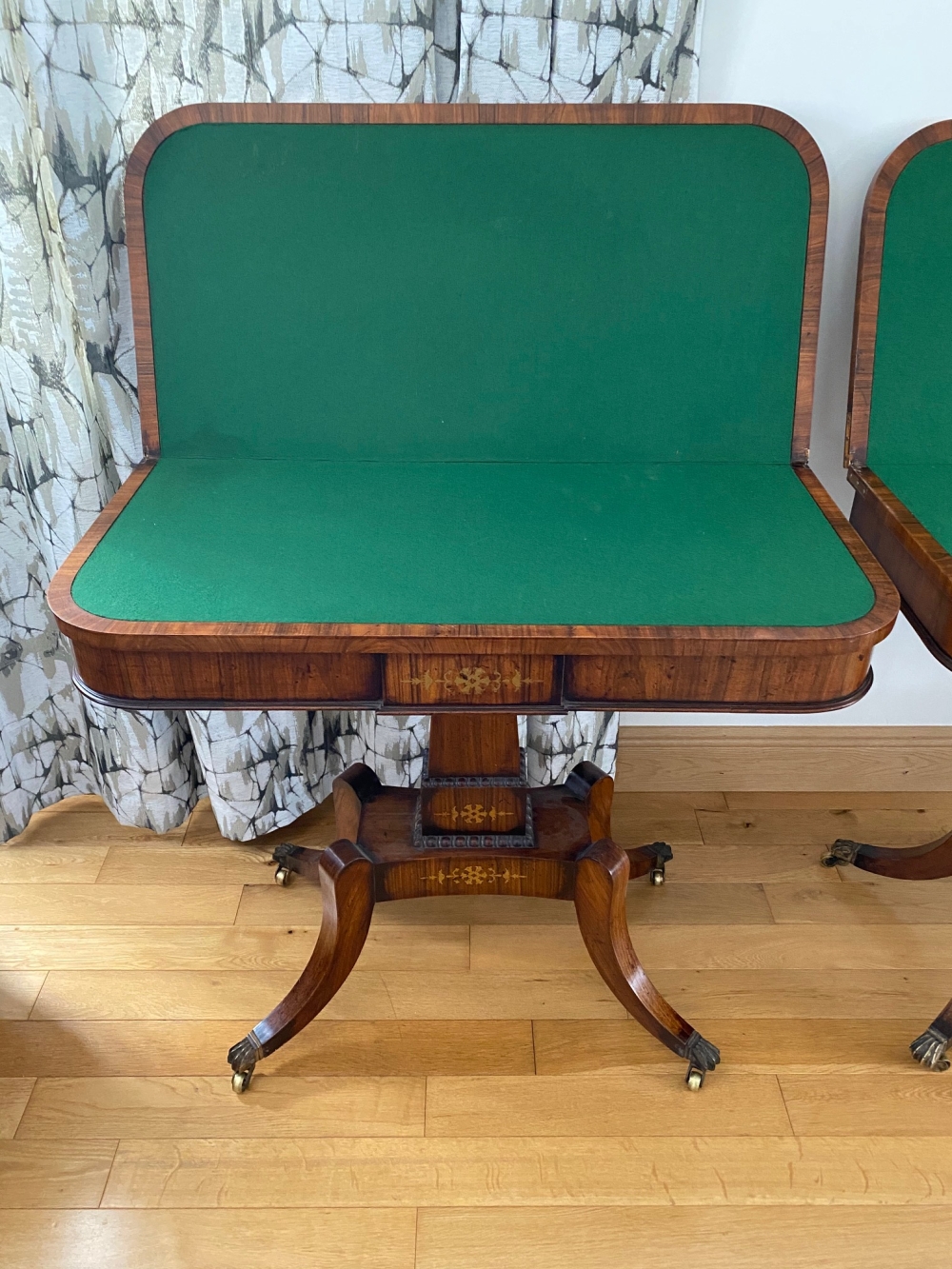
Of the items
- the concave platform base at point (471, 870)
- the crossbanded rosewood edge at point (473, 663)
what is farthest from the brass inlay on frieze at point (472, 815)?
the crossbanded rosewood edge at point (473, 663)

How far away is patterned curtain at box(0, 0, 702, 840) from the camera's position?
4.47 ft

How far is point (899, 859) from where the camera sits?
1.70 meters

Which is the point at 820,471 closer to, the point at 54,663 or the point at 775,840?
the point at 775,840

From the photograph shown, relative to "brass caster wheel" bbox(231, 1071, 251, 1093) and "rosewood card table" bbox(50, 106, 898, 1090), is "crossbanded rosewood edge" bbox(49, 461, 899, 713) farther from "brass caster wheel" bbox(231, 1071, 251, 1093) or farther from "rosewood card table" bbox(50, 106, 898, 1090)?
"brass caster wheel" bbox(231, 1071, 251, 1093)

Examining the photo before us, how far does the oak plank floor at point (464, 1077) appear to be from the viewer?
1224mm

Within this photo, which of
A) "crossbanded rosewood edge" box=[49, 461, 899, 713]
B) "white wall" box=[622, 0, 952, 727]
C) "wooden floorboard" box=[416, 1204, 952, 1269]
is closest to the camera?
"crossbanded rosewood edge" box=[49, 461, 899, 713]

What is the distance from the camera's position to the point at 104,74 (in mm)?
1393

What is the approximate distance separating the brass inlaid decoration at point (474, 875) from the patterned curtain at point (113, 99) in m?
0.46

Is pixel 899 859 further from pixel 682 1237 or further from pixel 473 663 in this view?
pixel 473 663

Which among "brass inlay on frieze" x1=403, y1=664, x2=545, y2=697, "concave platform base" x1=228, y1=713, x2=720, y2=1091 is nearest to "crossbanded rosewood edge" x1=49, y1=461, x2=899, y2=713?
"brass inlay on frieze" x1=403, y1=664, x2=545, y2=697

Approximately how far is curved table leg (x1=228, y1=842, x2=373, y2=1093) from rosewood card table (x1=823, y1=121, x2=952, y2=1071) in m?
0.80

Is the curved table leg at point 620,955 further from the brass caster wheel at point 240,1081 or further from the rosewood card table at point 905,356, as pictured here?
the brass caster wheel at point 240,1081

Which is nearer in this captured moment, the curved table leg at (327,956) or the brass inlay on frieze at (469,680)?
the brass inlay on frieze at (469,680)

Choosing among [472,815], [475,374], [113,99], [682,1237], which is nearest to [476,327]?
[475,374]
